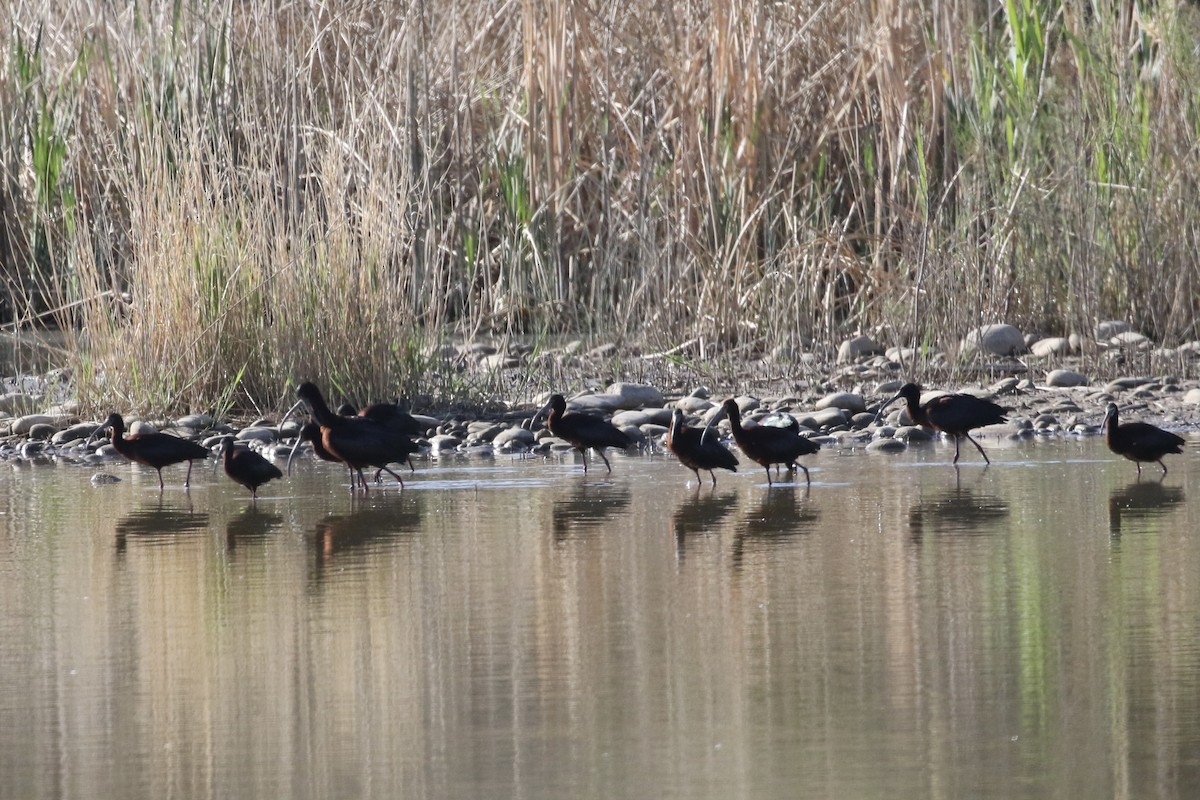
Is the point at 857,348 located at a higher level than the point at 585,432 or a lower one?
higher

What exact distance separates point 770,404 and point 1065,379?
1.98 metres

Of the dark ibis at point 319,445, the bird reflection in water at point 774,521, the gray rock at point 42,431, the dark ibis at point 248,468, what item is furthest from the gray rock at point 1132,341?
the gray rock at point 42,431

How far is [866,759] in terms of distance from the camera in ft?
14.5

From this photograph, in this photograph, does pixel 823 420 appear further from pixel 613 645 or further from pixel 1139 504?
pixel 613 645

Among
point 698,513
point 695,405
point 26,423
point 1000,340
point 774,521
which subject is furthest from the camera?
point 1000,340

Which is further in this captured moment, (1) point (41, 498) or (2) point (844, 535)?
(1) point (41, 498)

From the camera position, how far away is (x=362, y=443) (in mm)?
9883

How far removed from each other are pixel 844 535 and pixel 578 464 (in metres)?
3.34

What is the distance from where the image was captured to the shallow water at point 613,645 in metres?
4.42

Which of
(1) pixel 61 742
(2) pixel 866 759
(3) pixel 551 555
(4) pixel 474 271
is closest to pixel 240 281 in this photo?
(4) pixel 474 271

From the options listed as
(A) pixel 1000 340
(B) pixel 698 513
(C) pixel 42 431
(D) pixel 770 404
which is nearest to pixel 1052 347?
(A) pixel 1000 340

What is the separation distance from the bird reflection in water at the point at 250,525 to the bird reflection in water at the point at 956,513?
107 inches

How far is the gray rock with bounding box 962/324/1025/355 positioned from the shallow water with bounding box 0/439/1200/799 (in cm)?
431

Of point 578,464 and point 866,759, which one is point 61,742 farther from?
point 578,464
